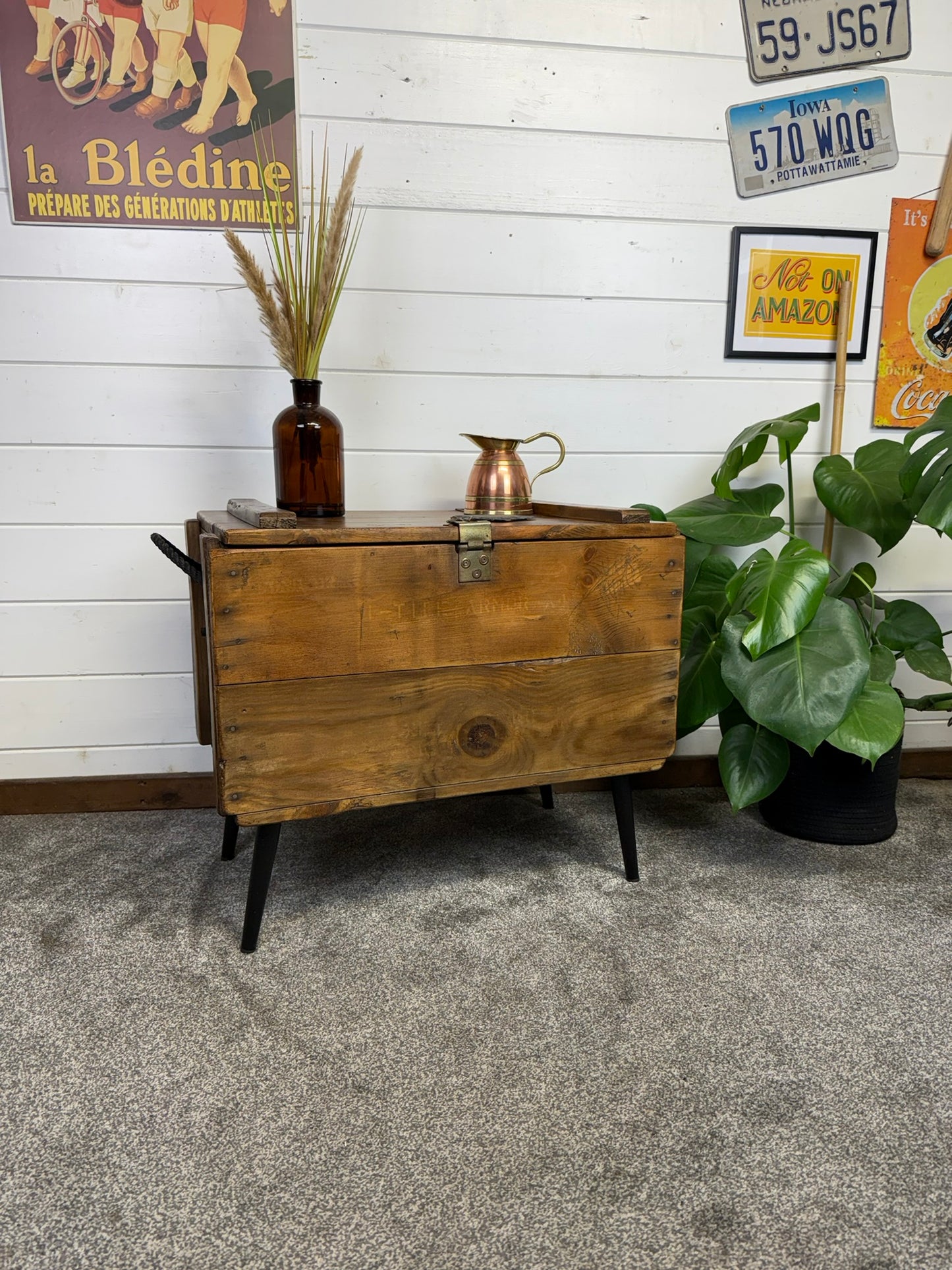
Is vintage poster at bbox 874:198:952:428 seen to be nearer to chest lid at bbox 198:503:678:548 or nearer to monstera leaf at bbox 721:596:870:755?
monstera leaf at bbox 721:596:870:755

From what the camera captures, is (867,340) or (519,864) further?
(867,340)

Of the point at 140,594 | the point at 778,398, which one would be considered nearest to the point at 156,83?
the point at 140,594

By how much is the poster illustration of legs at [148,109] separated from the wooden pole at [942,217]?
1.44 m

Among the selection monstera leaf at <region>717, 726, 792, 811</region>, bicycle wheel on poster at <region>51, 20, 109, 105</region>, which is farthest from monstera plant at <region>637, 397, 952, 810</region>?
bicycle wheel on poster at <region>51, 20, 109, 105</region>

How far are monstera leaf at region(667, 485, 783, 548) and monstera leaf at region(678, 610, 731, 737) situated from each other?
161mm

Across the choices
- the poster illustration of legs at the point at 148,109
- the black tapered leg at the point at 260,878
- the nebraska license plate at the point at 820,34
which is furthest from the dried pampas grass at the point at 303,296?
the nebraska license plate at the point at 820,34

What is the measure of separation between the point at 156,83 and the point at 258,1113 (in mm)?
1799

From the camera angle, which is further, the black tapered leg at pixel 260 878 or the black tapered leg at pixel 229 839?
the black tapered leg at pixel 229 839

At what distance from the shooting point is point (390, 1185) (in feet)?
2.86

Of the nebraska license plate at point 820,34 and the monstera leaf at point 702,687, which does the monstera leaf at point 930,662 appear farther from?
the nebraska license plate at point 820,34

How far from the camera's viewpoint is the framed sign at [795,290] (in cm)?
187

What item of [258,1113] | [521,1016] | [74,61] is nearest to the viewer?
[258,1113]

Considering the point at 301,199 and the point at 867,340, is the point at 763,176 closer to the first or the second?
the point at 867,340

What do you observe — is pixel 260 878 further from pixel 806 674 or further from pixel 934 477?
pixel 934 477
